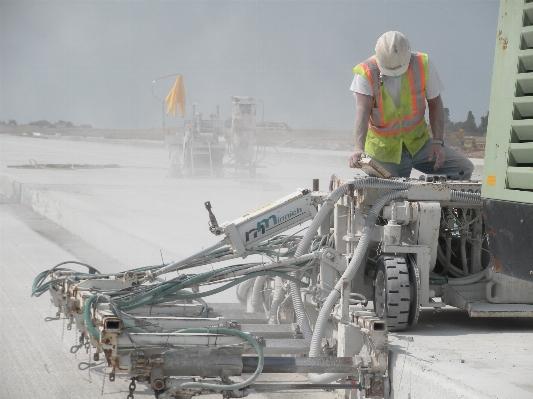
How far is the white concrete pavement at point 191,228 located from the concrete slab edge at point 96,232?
0.02m

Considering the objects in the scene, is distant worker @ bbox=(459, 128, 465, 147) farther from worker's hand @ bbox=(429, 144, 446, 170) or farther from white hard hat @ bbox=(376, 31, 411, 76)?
white hard hat @ bbox=(376, 31, 411, 76)

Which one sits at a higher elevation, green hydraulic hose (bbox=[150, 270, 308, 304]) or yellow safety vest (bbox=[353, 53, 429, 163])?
yellow safety vest (bbox=[353, 53, 429, 163])

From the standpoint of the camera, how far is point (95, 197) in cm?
1920

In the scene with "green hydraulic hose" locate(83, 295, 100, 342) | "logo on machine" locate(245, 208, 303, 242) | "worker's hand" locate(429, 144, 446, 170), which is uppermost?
"worker's hand" locate(429, 144, 446, 170)

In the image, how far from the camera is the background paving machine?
4.78 metres

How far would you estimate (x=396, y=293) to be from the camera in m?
5.87

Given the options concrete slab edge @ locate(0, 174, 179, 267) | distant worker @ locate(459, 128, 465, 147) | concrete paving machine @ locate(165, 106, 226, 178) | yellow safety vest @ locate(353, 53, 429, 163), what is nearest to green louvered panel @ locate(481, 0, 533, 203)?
yellow safety vest @ locate(353, 53, 429, 163)

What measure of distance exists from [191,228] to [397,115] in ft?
23.8

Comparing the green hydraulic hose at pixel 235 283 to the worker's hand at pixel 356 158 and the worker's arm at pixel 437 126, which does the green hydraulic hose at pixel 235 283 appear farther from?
the worker's arm at pixel 437 126

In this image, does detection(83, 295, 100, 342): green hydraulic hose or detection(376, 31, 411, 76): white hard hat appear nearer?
detection(83, 295, 100, 342): green hydraulic hose

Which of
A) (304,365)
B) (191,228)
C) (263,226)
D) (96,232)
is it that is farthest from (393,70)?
(96,232)

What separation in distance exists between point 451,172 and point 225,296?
2.86 metres

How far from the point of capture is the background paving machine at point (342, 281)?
15.7 feet

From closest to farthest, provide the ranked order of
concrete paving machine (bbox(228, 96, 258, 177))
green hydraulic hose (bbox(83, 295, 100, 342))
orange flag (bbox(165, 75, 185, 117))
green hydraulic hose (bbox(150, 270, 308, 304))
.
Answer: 1. green hydraulic hose (bbox(83, 295, 100, 342))
2. green hydraulic hose (bbox(150, 270, 308, 304))
3. concrete paving machine (bbox(228, 96, 258, 177))
4. orange flag (bbox(165, 75, 185, 117))
